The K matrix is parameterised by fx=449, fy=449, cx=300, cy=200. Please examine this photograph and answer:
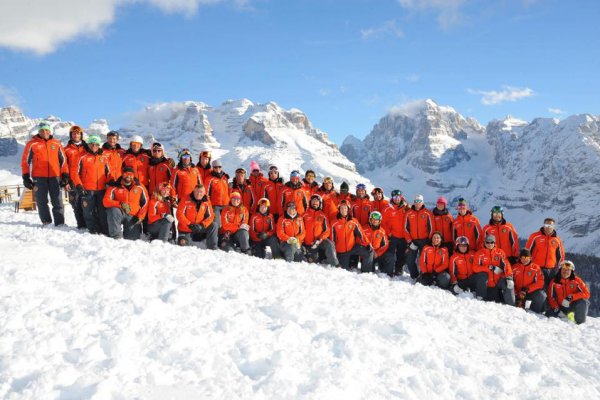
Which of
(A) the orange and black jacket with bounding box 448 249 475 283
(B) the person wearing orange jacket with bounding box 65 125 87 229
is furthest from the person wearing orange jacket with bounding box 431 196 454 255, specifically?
(B) the person wearing orange jacket with bounding box 65 125 87 229

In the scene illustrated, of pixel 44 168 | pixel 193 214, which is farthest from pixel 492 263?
pixel 44 168

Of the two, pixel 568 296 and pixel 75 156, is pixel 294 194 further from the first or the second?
pixel 568 296

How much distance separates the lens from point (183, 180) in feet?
41.8

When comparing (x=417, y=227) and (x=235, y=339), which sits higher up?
(x=417, y=227)

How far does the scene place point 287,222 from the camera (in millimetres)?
13039

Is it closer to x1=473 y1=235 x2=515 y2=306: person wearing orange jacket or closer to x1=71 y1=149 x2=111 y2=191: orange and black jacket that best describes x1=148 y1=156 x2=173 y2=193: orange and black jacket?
x1=71 y1=149 x2=111 y2=191: orange and black jacket

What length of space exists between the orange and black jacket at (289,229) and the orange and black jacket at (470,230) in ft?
16.4

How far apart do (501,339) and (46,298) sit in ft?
23.6

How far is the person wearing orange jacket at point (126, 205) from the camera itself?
11188 mm

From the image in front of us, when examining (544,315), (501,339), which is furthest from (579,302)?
(501,339)

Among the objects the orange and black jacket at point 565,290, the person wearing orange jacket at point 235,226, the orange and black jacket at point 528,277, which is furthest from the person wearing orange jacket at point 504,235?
the person wearing orange jacket at point 235,226

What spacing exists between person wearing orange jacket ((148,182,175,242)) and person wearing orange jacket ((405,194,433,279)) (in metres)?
7.44

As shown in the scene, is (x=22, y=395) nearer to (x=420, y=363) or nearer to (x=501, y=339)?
(x=420, y=363)

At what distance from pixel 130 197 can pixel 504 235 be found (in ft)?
35.5
